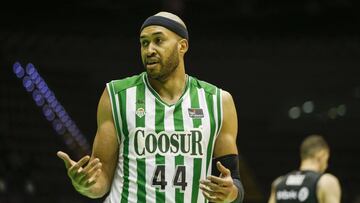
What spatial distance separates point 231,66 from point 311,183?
13.8 metres

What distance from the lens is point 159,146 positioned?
401cm

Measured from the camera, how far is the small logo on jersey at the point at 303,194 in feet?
23.1

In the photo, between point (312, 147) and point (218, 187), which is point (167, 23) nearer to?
point (218, 187)

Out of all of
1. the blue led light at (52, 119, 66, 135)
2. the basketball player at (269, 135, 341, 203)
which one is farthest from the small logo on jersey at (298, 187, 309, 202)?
the blue led light at (52, 119, 66, 135)

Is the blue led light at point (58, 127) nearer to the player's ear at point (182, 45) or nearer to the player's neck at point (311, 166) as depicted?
the player's neck at point (311, 166)

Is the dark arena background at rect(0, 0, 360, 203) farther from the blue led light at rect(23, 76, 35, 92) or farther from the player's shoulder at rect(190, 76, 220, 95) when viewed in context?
the player's shoulder at rect(190, 76, 220, 95)

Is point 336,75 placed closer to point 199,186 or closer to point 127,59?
point 127,59

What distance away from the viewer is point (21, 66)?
17.1 metres

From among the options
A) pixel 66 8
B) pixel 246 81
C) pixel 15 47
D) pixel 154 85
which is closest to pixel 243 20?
pixel 246 81

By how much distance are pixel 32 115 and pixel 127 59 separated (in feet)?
12.0

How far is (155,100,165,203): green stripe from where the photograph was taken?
13.1ft

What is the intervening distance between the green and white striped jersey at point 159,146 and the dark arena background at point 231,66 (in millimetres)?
11901

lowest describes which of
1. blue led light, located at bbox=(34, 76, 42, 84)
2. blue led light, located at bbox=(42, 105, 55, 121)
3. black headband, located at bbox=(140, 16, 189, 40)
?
black headband, located at bbox=(140, 16, 189, 40)

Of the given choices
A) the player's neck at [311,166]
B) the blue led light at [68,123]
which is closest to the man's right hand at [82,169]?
the player's neck at [311,166]
